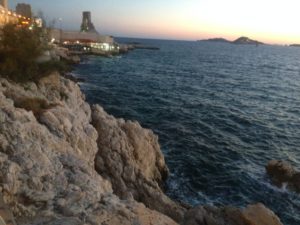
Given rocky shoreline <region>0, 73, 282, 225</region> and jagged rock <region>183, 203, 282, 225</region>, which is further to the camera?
jagged rock <region>183, 203, 282, 225</region>

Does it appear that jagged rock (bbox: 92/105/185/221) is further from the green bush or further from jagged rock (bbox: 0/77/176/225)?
the green bush

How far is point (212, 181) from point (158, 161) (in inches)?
181

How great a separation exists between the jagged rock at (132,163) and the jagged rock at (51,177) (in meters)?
2.82

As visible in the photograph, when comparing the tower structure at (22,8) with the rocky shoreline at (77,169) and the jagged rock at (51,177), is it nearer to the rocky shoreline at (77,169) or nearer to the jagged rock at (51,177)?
the rocky shoreline at (77,169)

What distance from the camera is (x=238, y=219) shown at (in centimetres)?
1767

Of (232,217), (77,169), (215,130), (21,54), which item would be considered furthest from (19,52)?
Answer: (215,130)

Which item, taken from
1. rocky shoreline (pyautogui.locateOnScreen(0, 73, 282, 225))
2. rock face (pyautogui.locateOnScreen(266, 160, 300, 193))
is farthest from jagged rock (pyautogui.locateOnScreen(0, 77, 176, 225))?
rock face (pyautogui.locateOnScreen(266, 160, 300, 193))

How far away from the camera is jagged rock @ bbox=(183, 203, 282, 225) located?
56.1 feet

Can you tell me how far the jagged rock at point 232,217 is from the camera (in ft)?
56.1

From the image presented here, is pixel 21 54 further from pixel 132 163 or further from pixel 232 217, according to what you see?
pixel 232 217

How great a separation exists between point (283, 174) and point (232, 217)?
12272 millimetres

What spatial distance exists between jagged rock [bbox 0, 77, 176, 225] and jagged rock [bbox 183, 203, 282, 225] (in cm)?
381

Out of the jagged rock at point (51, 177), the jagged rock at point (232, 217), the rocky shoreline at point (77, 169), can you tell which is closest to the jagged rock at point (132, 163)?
the rocky shoreline at point (77, 169)

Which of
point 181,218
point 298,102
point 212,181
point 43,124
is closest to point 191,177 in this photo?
point 212,181
